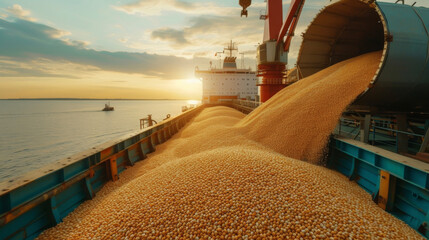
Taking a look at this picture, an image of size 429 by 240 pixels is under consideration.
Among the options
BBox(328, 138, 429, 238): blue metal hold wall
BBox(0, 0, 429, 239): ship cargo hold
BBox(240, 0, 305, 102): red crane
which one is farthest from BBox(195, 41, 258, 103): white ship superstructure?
BBox(328, 138, 429, 238): blue metal hold wall

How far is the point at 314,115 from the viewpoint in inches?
188

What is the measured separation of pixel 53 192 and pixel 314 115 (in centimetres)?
526

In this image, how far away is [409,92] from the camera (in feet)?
13.7

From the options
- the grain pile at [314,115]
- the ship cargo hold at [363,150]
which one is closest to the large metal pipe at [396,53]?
the ship cargo hold at [363,150]

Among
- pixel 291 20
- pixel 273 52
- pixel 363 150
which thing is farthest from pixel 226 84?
pixel 363 150

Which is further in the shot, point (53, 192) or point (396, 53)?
point (396, 53)

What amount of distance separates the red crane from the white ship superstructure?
683 inches

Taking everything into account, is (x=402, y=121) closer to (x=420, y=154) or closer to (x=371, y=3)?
(x=420, y=154)

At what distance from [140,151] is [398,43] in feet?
21.6

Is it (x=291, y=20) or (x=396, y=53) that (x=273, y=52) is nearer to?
(x=291, y=20)

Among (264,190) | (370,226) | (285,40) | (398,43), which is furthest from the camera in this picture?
(285,40)

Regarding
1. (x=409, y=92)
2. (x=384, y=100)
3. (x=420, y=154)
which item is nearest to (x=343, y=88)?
(x=384, y=100)

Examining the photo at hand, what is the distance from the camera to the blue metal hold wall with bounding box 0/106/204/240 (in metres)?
2.19

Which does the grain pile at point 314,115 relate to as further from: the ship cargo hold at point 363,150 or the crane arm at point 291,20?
the crane arm at point 291,20
